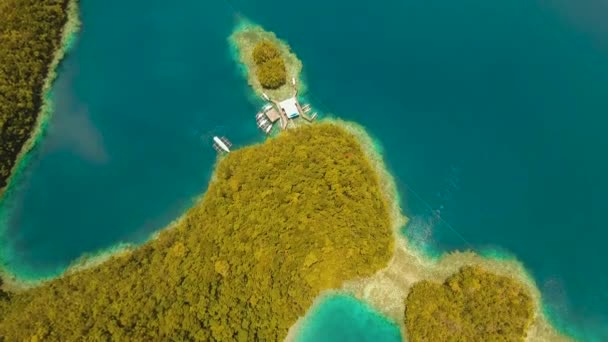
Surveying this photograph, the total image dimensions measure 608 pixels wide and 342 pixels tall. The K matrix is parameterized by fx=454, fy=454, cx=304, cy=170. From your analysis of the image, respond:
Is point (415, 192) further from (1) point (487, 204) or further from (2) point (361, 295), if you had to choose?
(2) point (361, 295)

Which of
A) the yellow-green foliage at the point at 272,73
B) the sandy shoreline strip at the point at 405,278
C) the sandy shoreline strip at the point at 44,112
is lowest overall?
the sandy shoreline strip at the point at 44,112

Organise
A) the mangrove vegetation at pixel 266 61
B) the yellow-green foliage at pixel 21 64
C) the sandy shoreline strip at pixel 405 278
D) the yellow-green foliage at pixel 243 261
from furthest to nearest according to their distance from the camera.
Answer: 1. the mangrove vegetation at pixel 266 61
2. the yellow-green foliage at pixel 21 64
3. the sandy shoreline strip at pixel 405 278
4. the yellow-green foliage at pixel 243 261

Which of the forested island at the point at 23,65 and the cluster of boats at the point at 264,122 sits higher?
the cluster of boats at the point at 264,122

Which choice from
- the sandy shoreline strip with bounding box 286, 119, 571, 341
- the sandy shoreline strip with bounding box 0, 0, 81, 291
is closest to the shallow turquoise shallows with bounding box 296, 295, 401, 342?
the sandy shoreline strip with bounding box 286, 119, 571, 341

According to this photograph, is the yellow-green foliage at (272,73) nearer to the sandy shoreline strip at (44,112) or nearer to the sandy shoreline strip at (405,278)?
the sandy shoreline strip at (405,278)

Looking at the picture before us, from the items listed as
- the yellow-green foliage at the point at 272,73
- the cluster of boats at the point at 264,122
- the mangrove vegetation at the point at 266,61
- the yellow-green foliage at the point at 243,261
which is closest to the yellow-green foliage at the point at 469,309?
the yellow-green foliage at the point at 243,261

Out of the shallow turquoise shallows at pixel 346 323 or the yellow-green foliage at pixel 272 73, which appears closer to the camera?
the shallow turquoise shallows at pixel 346 323

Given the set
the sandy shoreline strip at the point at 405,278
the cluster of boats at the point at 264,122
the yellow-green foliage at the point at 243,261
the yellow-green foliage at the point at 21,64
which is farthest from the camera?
the cluster of boats at the point at 264,122
